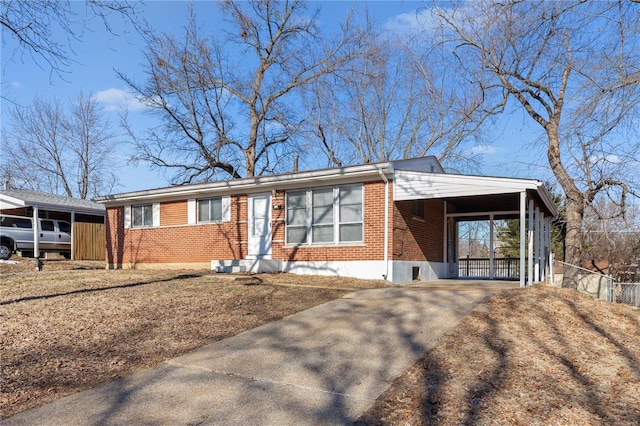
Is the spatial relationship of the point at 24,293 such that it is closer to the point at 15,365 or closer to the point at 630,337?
the point at 15,365

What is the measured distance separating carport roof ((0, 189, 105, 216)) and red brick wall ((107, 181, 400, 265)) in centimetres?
389

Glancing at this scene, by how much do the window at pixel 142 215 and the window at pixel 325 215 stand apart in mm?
6147

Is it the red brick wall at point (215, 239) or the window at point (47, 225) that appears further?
the window at point (47, 225)

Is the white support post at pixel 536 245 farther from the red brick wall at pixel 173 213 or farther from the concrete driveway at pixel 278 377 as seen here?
the red brick wall at pixel 173 213

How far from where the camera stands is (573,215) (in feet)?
55.8

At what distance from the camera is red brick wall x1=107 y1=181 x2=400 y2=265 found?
12.7 m

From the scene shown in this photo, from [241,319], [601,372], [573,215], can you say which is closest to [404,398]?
[601,372]

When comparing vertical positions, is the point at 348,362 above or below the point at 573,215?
below

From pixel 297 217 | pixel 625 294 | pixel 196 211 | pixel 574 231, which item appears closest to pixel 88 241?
pixel 196 211

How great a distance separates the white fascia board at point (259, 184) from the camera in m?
12.7

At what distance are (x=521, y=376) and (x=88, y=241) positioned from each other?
21.7m

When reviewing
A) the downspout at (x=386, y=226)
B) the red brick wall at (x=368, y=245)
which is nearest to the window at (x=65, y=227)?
the red brick wall at (x=368, y=245)

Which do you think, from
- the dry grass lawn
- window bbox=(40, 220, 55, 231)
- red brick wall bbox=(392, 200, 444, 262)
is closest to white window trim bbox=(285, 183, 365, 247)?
red brick wall bbox=(392, 200, 444, 262)

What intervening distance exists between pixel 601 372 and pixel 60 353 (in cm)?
637
